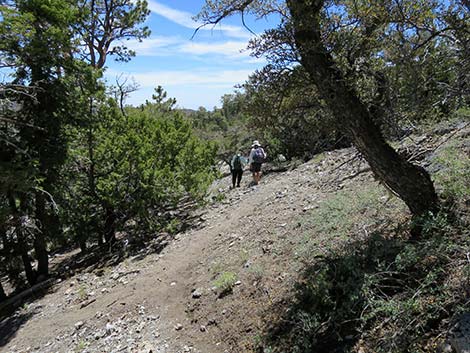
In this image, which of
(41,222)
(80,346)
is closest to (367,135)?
(80,346)

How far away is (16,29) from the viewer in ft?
25.2

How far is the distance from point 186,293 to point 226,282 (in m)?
1.06

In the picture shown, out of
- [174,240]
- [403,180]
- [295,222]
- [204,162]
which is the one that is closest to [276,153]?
[204,162]

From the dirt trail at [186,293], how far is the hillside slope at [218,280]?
0.02m

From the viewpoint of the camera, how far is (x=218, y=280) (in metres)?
5.84

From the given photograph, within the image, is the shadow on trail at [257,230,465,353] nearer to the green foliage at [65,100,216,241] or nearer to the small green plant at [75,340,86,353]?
the small green plant at [75,340,86,353]

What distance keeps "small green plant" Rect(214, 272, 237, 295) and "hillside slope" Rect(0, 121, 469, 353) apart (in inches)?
0.6

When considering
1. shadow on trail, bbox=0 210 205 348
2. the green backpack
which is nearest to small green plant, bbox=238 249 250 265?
shadow on trail, bbox=0 210 205 348

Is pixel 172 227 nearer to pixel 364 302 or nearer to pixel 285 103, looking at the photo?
pixel 285 103

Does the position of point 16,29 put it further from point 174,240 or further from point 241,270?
point 241,270

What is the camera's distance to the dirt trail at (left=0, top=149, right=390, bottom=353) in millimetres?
4914

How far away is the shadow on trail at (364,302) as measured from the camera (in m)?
3.04

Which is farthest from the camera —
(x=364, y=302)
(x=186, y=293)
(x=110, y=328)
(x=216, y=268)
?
(x=216, y=268)

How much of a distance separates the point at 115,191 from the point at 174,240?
7.97 ft
